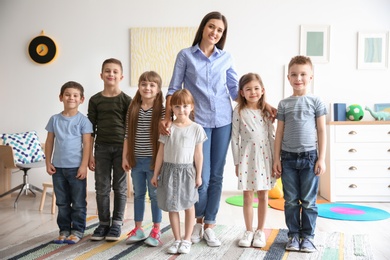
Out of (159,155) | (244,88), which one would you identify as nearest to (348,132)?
(244,88)

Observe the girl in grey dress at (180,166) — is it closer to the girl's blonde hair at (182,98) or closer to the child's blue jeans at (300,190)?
the girl's blonde hair at (182,98)

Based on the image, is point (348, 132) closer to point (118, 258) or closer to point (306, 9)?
point (306, 9)

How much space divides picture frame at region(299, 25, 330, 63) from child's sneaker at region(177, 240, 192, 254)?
2.87 m

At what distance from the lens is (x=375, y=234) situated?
290cm

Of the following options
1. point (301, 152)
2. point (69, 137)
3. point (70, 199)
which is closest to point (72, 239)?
point (70, 199)

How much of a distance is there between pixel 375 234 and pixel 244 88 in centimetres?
138

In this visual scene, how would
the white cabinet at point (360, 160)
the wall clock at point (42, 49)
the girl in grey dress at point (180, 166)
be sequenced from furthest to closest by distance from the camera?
the wall clock at point (42, 49)
the white cabinet at point (360, 160)
the girl in grey dress at point (180, 166)

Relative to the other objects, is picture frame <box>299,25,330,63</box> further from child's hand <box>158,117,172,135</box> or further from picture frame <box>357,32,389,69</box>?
child's hand <box>158,117,172,135</box>

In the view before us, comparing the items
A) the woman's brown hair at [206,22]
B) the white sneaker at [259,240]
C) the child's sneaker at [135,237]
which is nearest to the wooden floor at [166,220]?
the white sneaker at [259,240]

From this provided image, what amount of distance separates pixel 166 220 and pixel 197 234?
727mm

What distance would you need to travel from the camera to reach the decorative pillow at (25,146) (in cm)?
429

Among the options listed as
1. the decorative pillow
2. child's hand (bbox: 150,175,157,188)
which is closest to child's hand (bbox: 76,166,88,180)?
child's hand (bbox: 150,175,157,188)

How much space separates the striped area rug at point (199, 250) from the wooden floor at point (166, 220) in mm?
129

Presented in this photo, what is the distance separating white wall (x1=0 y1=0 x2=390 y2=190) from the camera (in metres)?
4.55
